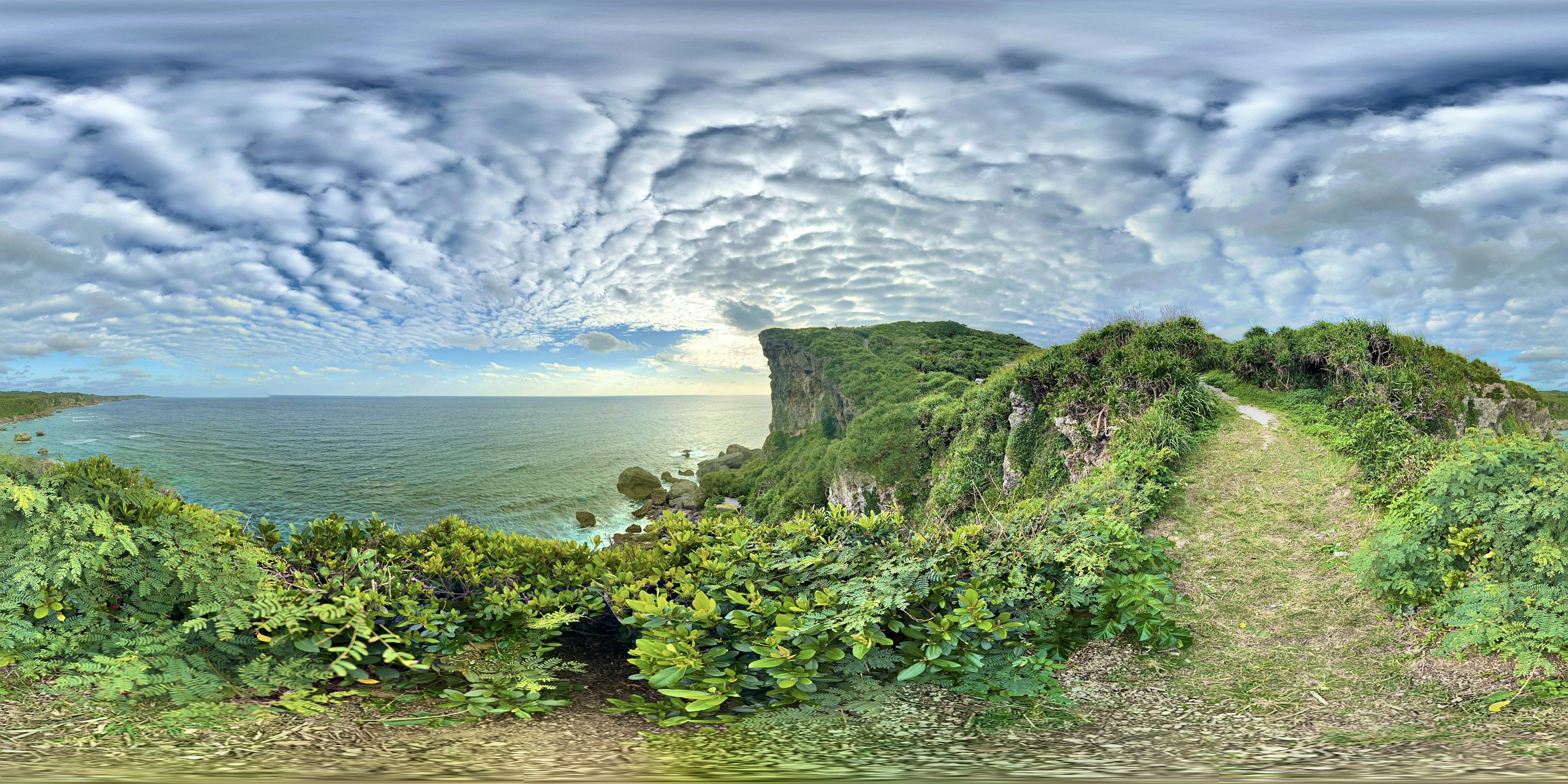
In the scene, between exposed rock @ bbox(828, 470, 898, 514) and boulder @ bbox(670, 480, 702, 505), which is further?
boulder @ bbox(670, 480, 702, 505)

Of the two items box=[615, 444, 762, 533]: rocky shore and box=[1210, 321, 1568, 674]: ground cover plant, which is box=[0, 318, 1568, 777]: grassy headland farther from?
box=[615, 444, 762, 533]: rocky shore

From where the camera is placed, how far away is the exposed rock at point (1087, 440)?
412 inches

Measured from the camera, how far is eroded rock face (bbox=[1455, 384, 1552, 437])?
10.3 meters

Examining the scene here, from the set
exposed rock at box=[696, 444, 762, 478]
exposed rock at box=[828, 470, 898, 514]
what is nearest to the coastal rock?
exposed rock at box=[696, 444, 762, 478]

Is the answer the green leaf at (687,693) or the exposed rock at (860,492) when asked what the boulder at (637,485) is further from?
the green leaf at (687,693)

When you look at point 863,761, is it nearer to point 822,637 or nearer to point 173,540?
point 822,637

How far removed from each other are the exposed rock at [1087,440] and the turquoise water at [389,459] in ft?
34.1

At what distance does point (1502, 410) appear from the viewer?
34.5 ft

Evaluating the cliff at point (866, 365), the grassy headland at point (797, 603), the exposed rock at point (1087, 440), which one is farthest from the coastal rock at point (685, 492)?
the grassy headland at point (797, 603)

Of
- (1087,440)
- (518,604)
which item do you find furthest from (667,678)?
(1087,440)

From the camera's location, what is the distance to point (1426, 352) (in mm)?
10336

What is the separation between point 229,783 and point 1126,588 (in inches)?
184

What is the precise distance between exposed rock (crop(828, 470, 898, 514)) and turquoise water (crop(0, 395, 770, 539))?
1404cm

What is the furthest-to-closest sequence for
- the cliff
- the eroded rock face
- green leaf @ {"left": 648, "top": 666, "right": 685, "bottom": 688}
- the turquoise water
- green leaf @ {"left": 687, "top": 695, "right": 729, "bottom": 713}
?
1. the turquoise water
2. the cliff
3. the eroded rock face
4. green leaf @ {"left": 648, "top": 666, "right": 685, "bottom": 688}
5. green leaf @ {"left": 687, "top": 695, "right": 729, "bottom": 713}
